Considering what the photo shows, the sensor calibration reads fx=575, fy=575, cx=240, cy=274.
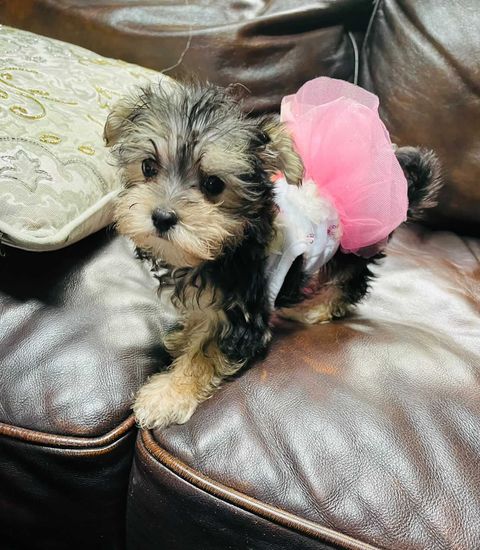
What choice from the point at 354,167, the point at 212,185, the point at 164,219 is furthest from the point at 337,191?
the point at 164,219

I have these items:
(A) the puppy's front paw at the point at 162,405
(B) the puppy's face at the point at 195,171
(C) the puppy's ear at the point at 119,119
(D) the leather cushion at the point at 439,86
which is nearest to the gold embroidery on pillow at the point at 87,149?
(C) the puppy's ear at the point at 119,119

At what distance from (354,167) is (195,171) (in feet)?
1.32

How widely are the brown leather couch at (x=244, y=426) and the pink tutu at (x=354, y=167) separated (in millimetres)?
237

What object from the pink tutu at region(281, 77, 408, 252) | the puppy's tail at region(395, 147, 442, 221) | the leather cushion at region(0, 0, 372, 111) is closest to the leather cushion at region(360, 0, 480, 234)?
the leather cushion at region(0, 0, 372, 111)

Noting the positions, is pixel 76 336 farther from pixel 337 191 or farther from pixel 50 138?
pixel 337 191

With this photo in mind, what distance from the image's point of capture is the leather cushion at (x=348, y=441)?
874 millimetres

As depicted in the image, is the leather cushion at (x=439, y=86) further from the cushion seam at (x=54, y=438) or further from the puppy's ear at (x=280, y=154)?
the cushion seam at (x=54, y=438)

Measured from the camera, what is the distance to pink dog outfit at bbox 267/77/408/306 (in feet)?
4.07

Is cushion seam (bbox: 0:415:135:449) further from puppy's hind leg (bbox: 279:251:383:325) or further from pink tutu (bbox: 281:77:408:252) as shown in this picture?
pink tutu (bbox: 281:77:408:252)

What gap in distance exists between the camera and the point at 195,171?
3.59 feet

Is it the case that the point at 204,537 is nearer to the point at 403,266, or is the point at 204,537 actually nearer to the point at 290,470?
the point at 290,470

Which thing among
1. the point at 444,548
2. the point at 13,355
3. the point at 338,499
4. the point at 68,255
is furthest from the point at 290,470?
the point at 68,255

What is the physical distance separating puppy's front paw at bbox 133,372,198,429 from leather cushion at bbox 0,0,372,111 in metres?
1.07

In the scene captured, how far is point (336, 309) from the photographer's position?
144cm
